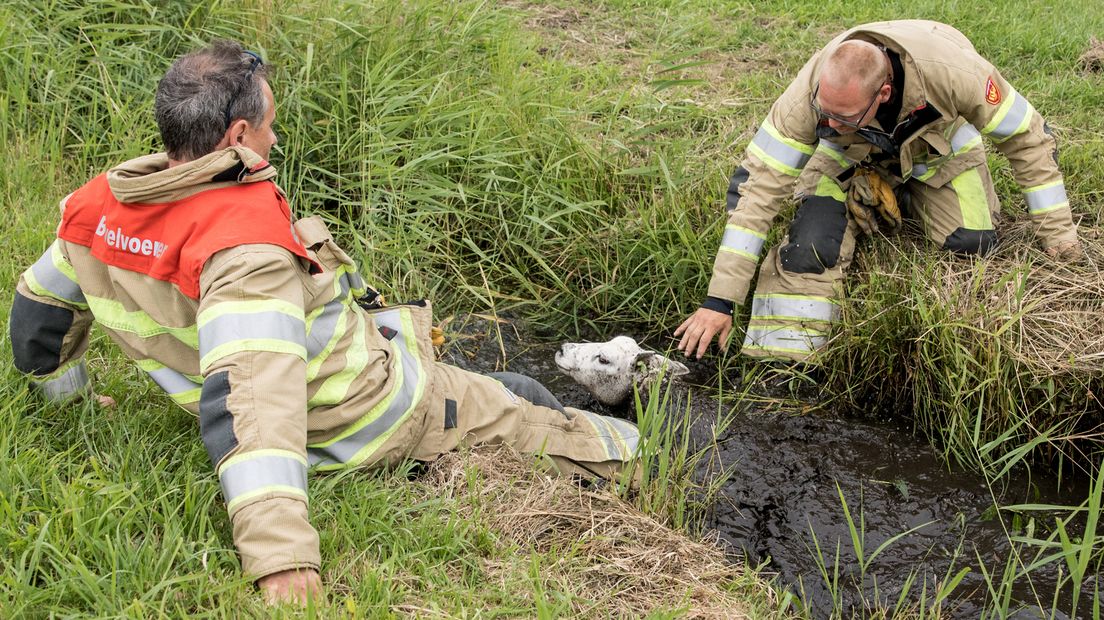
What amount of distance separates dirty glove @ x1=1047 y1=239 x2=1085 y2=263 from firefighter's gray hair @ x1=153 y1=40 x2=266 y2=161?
3378 millimetres

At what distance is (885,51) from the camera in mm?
3885

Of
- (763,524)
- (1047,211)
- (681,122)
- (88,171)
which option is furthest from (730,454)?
(88,171)

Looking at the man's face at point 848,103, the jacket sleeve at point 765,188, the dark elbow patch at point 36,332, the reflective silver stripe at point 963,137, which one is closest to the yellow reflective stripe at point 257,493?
the dark elbow patch at point 36,332

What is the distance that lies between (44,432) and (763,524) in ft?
7.94

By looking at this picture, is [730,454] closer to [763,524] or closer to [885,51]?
[763,524]

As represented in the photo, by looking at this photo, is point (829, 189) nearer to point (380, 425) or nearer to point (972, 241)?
point (972, 241)

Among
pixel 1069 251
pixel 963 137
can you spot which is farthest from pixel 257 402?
pixel 1069 251

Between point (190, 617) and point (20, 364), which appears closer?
point (190, 617)

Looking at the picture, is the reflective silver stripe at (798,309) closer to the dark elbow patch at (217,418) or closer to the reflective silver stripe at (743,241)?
the reflective silver stripe at (743,241)

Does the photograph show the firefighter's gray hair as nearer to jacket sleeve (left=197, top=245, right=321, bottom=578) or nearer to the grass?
jacket sleeve (left=197, top=245, right=321, bottom=578)

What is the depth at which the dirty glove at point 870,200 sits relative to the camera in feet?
14.0

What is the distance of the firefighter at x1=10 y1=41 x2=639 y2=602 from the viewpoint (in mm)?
2119

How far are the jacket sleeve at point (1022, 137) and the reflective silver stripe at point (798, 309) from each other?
96cm

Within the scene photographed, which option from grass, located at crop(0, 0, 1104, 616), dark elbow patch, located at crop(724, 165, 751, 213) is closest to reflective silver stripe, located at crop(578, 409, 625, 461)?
grass, located at crop(0, 0, 1104, 616)
